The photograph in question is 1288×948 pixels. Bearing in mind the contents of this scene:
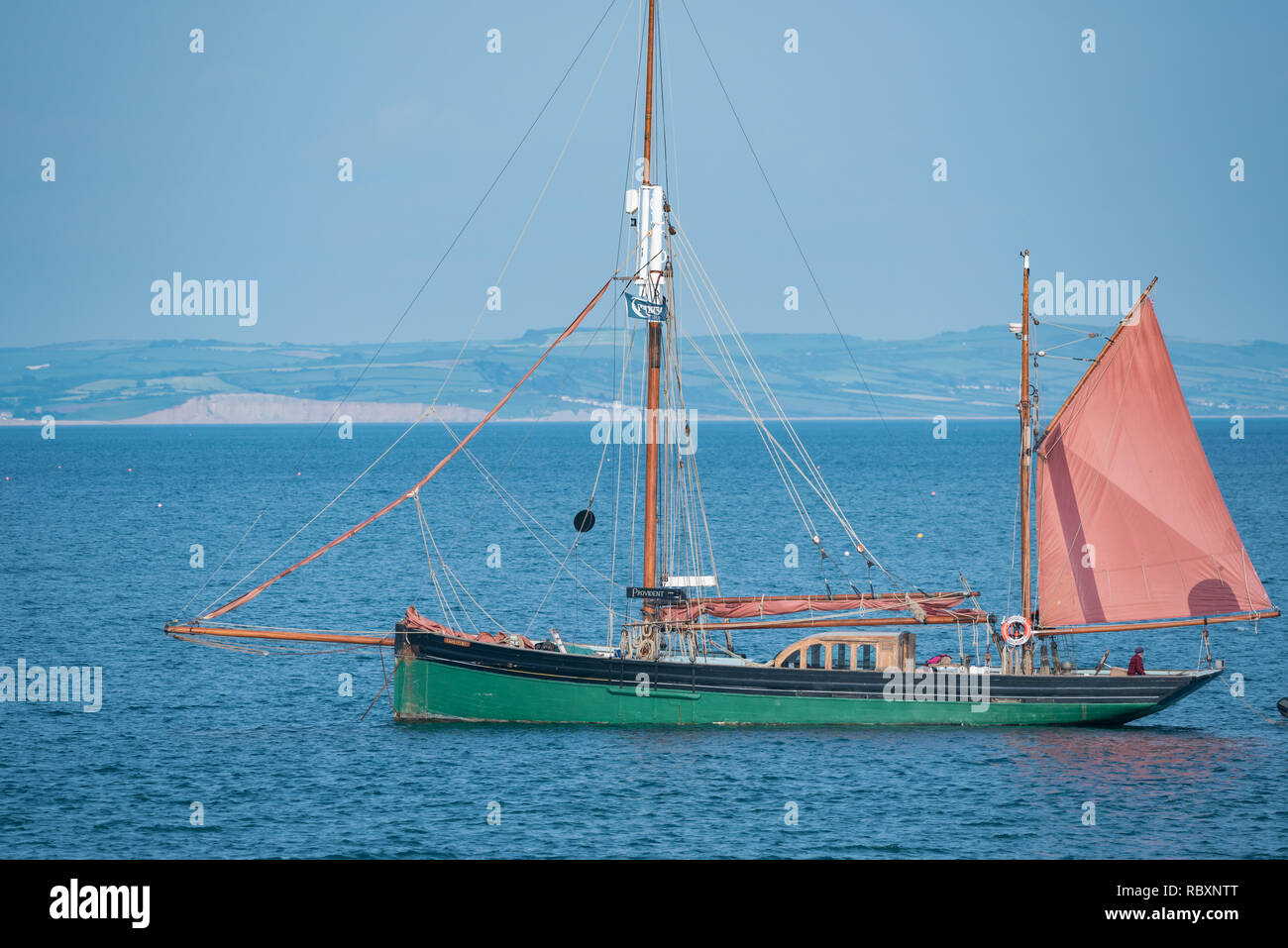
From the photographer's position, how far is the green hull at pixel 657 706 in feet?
158

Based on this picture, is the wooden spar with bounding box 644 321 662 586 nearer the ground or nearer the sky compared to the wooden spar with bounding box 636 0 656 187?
nearer the ground

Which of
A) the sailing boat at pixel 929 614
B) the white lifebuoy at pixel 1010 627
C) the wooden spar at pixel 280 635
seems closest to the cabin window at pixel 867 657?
the sailing boat at pixel 929 614

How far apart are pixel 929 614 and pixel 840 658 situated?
12.1 feet

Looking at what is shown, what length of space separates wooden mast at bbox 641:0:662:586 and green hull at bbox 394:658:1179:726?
410 cm

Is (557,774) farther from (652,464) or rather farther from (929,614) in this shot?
(929,614)

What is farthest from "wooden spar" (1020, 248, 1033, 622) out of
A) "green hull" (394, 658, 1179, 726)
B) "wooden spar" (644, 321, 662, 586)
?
"wooden spar" (644, 321, 662, 586)

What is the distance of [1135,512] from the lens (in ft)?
165

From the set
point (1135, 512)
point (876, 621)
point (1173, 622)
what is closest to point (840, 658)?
point (876, 621)

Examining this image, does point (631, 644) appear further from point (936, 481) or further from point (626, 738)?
point (936, 481)

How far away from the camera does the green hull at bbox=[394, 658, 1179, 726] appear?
48094mm

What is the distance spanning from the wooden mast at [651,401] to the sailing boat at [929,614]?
0.07 metres

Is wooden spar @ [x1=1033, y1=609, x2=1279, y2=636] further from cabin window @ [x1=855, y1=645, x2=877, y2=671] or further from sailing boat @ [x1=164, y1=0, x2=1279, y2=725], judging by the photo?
cabin window @ [x1=855, y1=645, x2=877, y2=671]
